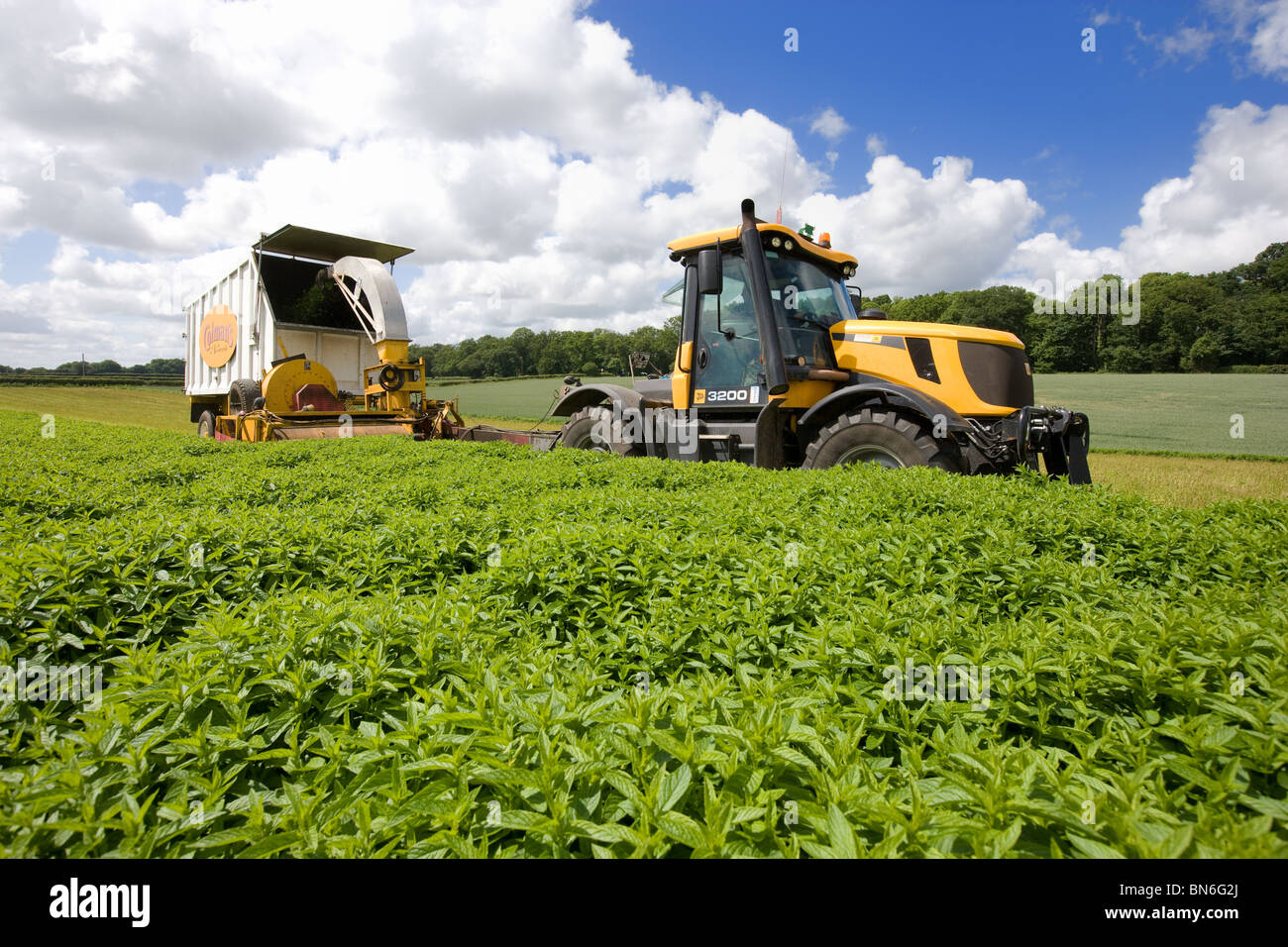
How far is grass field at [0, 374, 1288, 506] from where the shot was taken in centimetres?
1309

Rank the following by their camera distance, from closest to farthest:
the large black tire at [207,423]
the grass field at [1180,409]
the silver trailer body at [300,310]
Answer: the silver trailer body at [300,310] → the large black tire at [207,423] → the grass field at [1180,409]

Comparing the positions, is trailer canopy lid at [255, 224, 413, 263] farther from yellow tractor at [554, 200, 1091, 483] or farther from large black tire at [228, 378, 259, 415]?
yellow tractor at [554, 200, 1091, 483]

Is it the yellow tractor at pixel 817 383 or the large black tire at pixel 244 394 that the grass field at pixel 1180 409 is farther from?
the large black tire at pixel 244 394

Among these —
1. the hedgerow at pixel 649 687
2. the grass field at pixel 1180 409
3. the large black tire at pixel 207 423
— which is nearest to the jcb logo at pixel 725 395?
the hedgerow at pixel 649 687

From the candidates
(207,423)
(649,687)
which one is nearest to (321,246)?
(207,423)

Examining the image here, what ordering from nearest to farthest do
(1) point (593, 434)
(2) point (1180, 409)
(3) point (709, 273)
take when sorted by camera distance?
(3) point (709, 273) → (1) point (593, 434) → (2) point (1180, 409)

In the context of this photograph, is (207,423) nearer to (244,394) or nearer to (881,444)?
(244,394)

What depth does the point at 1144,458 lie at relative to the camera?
1695 cm

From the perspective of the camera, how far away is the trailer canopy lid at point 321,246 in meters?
13.8

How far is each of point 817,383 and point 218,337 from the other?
47.9ft

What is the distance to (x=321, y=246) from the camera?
47.5 feet

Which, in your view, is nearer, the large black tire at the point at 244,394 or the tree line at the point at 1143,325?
the large black tire at the point at 244,394

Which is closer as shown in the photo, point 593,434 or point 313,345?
point 593,434

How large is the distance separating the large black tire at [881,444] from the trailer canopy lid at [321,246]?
11.7m
